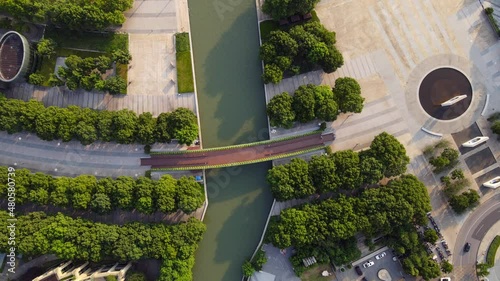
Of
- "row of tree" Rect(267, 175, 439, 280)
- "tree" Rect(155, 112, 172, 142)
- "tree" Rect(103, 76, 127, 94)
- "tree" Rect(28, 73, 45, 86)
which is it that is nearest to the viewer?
"row of tree" Rect(267, 175, 439, 280)

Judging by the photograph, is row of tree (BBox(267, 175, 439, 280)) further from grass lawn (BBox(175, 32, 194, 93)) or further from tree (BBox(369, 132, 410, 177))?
grass lawn (BBox(175, 32, 194, 93))

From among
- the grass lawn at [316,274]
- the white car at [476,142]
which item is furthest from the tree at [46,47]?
the white car at [476,142]

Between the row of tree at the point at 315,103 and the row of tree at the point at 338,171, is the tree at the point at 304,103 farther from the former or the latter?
the row of tree at the point at 338,171

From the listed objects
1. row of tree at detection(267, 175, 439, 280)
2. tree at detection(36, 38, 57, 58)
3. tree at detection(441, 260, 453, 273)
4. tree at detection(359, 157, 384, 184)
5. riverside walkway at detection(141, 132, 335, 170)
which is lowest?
tree at detection(441, 260, 453, 273)

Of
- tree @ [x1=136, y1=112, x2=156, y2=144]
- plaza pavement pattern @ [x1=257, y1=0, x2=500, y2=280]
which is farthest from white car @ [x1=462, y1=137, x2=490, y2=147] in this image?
tree @ [x1=136, y1=112, x2=156, y2=144]

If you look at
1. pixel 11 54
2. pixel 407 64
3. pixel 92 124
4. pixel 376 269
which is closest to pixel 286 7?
pixel 407 64

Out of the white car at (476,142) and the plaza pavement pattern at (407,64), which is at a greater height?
the plaza pavement pattern at (407,64)
